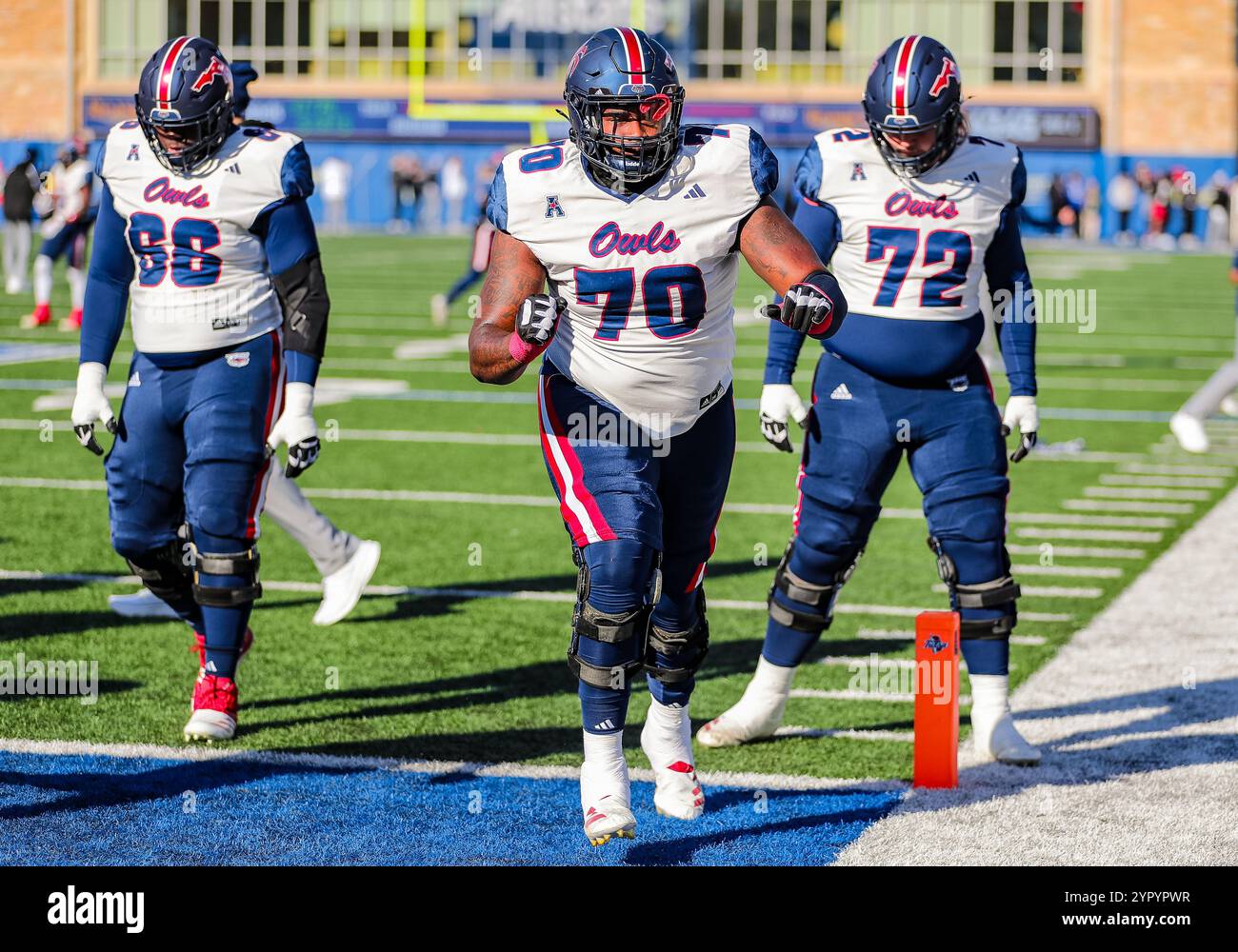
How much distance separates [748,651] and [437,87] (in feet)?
141

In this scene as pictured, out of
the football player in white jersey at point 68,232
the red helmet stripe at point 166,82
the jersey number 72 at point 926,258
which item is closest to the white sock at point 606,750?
the jersey number 72 at point 926,258

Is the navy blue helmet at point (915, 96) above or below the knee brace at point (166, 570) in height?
above

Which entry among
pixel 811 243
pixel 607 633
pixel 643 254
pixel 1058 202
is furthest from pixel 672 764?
pixel 1058 202

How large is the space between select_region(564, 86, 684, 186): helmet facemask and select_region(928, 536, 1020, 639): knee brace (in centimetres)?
157

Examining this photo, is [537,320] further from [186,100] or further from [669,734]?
[186,100]

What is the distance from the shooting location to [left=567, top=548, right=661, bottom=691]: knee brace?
4.44 meters

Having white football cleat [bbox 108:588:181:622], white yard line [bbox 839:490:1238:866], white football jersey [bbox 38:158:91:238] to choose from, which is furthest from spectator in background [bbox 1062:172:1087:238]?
white football cleat [bbox 108:588:181:622]

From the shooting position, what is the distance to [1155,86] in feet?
152

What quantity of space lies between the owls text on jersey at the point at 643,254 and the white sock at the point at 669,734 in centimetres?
77

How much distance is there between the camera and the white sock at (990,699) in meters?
5.38

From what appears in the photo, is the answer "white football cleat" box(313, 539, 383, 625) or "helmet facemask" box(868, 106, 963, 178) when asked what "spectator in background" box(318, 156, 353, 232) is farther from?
"helmet facemask" box(868, 106, 963, 178)

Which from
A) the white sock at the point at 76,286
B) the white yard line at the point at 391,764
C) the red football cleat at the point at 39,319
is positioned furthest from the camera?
the white sock at the point at 76,286

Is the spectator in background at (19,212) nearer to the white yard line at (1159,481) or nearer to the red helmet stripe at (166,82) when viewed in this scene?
the white yard line at (1159,481)
